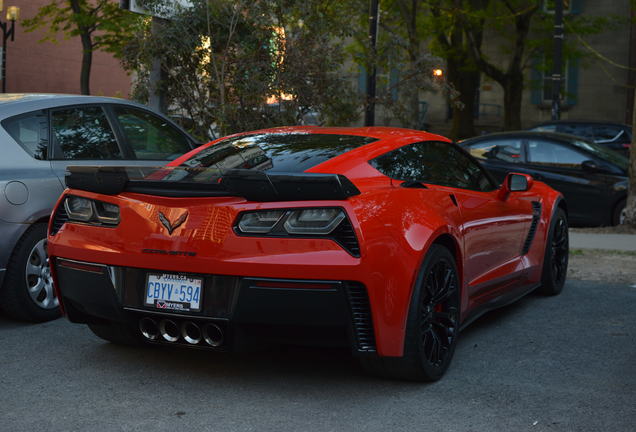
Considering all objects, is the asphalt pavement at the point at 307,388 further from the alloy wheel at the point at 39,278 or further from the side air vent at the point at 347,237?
the side air vent at the point at 347,237

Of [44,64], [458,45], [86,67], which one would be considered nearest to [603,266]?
[458,45]

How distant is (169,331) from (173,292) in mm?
283

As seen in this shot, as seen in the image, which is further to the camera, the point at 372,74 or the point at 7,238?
the point at 372,74

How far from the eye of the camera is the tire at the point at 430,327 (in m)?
4.62

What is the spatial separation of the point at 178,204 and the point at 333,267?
856 mm

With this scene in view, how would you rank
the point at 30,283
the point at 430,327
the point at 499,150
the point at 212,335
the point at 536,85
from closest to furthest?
1. the point at 212,335
2. the point at 430,327
3. the point at 30,283
4. the point at 499,150
5. the point at 536,85

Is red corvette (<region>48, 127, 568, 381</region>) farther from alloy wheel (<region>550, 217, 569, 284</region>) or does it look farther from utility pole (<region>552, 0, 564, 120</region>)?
utility pole (<region>552, 0, 564, 120</region>)

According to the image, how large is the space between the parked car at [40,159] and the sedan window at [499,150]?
709 centimetres

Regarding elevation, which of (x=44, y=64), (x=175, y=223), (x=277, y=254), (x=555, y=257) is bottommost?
(x=555, y=257)

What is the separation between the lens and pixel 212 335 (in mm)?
4574

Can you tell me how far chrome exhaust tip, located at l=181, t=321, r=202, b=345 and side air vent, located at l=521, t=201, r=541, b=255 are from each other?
294cm

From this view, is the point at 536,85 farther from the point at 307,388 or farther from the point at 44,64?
the point at 307,388

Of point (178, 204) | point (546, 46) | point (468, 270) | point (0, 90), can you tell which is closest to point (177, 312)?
point (178, 204)

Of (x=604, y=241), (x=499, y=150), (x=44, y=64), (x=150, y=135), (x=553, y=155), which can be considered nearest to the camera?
(x=150, y=135)
